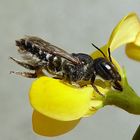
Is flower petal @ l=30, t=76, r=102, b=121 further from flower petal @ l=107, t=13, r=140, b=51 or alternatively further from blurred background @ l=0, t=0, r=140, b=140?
blurred background @ l=0, t=0, r=140, b=140

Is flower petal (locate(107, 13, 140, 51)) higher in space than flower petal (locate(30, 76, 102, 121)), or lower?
higher

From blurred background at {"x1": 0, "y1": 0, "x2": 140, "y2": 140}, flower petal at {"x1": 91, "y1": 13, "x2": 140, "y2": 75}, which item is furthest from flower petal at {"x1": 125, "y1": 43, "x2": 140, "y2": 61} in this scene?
blurred background at {"x1": 0, "y1": 0, "x2": 140, "y2": 140}

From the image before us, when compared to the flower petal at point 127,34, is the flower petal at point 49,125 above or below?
below

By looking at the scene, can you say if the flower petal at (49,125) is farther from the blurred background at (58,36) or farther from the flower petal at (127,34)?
the blurred background at (58,36)

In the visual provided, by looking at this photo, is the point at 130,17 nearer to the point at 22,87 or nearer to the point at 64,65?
the point at 64,65

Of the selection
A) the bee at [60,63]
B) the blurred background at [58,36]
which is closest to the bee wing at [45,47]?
the bee at [60,63]

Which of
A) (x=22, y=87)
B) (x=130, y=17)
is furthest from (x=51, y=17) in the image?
(x=130, y=17)
